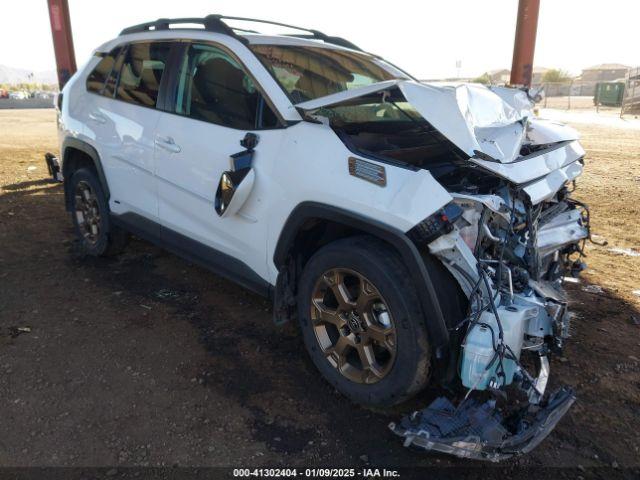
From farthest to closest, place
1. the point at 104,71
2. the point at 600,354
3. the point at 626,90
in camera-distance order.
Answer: the point at 626,90 → the point at 104,71 → the point at 600,354

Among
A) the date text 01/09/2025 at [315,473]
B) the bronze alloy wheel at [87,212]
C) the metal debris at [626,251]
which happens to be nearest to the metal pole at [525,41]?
the metal debris at [626,251]

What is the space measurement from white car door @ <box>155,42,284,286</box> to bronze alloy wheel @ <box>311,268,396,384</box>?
1.56 ft

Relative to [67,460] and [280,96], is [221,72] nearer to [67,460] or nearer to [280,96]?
[280,96]

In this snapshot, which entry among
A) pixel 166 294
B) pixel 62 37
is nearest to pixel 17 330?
pixel 166 294

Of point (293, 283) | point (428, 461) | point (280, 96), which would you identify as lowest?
point (428, 461)

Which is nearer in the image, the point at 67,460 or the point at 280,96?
the point at 67,460

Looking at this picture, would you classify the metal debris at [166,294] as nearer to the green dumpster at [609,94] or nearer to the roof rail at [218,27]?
the roof rail at [218,27]

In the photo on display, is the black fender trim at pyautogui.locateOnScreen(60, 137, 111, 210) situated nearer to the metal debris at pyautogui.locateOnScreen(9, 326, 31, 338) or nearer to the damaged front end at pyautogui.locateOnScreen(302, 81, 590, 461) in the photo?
the metal debris at pyautogui.locateOnScreen(9, 326, 31, 338)

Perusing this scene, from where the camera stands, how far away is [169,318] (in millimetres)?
3852

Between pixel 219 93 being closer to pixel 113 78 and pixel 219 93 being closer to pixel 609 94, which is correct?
pixel 113 78

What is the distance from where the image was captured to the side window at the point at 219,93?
124 inches

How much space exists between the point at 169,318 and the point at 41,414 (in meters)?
1.22

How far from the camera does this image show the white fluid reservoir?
237 cm

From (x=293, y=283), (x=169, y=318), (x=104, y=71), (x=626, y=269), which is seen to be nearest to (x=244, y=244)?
(x=293, y=283)
